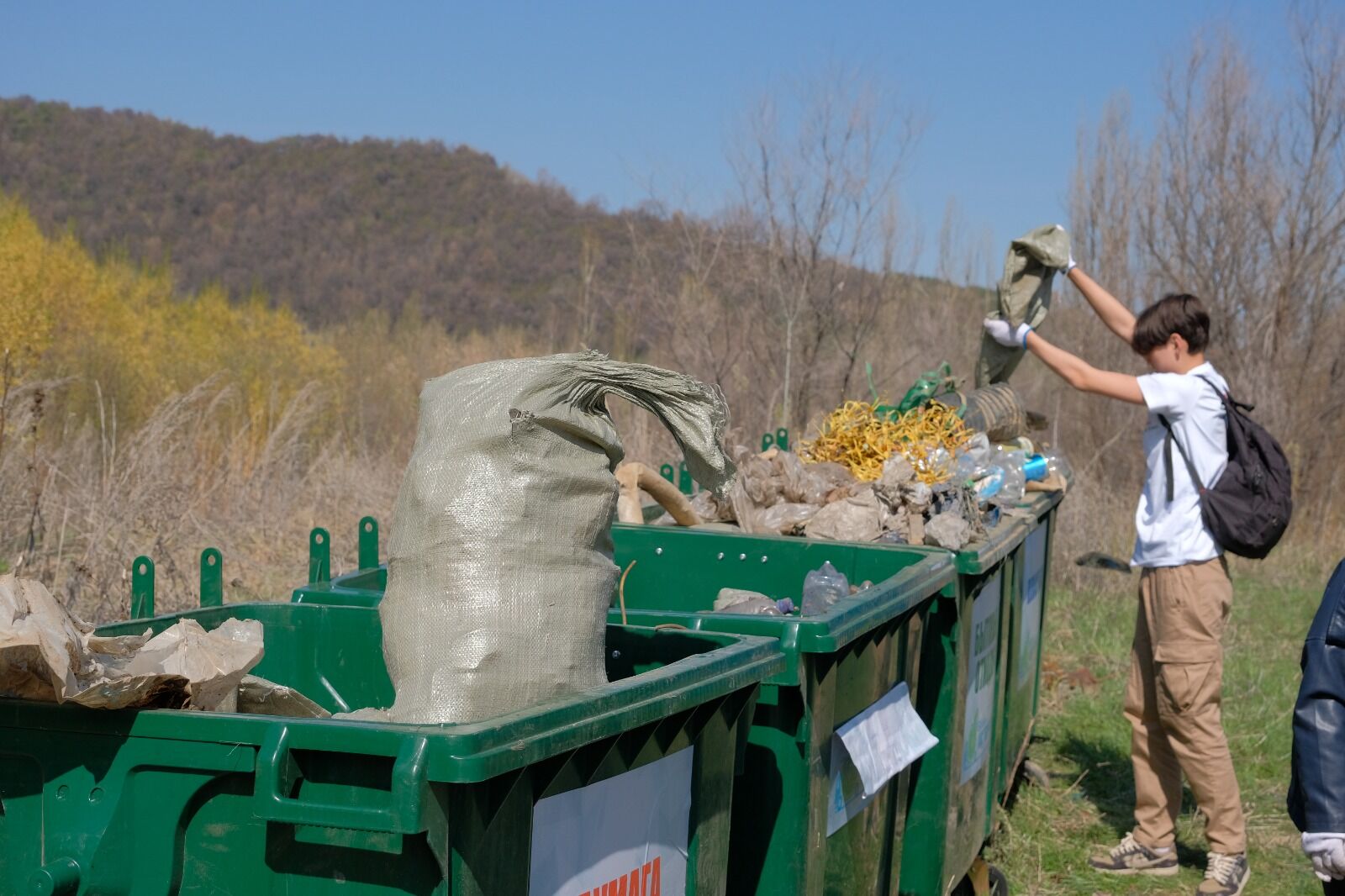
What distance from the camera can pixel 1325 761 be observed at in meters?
2.65

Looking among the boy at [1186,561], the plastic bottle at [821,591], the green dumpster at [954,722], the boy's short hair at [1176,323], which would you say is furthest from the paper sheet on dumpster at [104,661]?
the boy's short hair at [1176,323]

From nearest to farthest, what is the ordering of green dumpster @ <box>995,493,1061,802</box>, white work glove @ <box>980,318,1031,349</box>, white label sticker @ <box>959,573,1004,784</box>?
white label sticker @ <box>959,573,1004,784</box>
green dumpster @ <box>995,493,1061,802</box>
white work glove @ <box>980,318,1031,349</box>

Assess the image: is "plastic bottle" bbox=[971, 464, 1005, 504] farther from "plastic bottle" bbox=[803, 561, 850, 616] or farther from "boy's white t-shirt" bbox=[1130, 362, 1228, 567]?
"plastic bottle" bbox=[803, 561, 850, 616]

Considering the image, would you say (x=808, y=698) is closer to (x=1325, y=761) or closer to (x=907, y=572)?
(x=907, y=572)

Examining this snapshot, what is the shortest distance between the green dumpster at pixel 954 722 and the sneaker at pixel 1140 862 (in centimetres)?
98

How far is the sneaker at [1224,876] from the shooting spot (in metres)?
4.71

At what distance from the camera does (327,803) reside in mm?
1617

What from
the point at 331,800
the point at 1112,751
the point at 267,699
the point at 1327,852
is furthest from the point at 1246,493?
the point at 331,800

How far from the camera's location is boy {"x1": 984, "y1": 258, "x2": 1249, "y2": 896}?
4625 mm

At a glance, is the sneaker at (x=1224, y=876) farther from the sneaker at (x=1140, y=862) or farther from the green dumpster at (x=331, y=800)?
the green dumpster at (x=331, y=800)

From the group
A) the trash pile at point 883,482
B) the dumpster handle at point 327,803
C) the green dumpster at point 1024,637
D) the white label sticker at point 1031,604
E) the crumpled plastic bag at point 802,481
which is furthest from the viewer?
the white label sticker at point 1031,604

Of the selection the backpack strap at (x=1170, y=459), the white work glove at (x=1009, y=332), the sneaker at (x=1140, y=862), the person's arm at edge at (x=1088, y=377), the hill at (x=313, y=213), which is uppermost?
the hill at (x=313, y=213)

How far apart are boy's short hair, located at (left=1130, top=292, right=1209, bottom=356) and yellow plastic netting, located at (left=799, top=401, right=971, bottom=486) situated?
0.78 m

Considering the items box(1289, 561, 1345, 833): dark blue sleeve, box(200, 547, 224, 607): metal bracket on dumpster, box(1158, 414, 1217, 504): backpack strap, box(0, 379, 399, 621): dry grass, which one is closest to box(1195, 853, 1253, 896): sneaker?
box(1158, 414, 1217, 504): backpack strap
